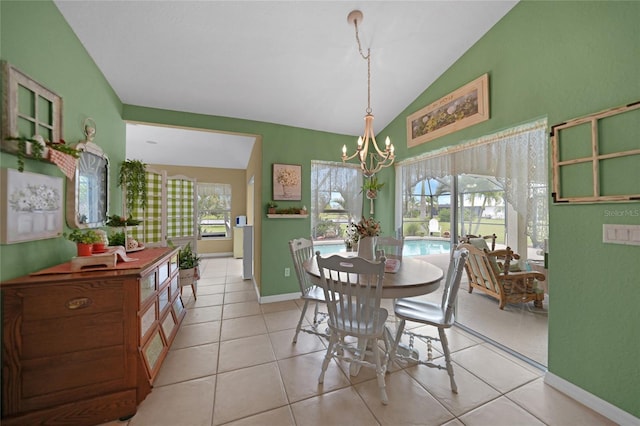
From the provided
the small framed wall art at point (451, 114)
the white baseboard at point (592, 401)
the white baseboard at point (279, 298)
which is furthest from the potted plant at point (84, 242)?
the white baseboard at point (592, 401)

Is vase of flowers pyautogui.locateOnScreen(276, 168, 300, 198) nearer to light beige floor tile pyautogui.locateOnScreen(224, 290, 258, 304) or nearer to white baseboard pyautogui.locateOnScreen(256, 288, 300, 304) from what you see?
white baseboard pyautogui.locateOnScreen(256, 288, 300, 304)

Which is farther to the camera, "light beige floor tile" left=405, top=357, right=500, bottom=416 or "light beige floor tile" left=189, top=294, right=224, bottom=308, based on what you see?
"light beige floor tile" left=189, top=294, right=224, bottom=308

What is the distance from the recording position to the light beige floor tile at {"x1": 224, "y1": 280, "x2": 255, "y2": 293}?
381cm

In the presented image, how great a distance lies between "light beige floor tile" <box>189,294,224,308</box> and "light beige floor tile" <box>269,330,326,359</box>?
1263mm

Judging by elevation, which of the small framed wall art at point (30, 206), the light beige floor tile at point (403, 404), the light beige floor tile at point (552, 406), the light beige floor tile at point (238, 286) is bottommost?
the light beige floor tile at point (552, 406)

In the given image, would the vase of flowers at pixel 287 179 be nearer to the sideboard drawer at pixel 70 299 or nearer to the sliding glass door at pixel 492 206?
the sliding glass door at pixel 492 206

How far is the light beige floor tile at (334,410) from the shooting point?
1421 mm

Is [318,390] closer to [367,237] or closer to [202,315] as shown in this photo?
[367,237]

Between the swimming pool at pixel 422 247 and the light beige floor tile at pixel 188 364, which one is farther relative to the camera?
the swimming pool at pixel 422 247

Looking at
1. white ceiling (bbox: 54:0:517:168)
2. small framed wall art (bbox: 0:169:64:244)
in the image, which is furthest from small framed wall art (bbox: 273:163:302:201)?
small framed wall art (bbox: 0:169:64:244)

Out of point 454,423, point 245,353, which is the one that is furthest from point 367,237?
point 245,353

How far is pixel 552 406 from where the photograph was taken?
156 centimetres

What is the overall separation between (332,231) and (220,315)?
2.08m

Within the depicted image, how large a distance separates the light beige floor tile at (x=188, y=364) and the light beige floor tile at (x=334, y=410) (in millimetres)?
842
